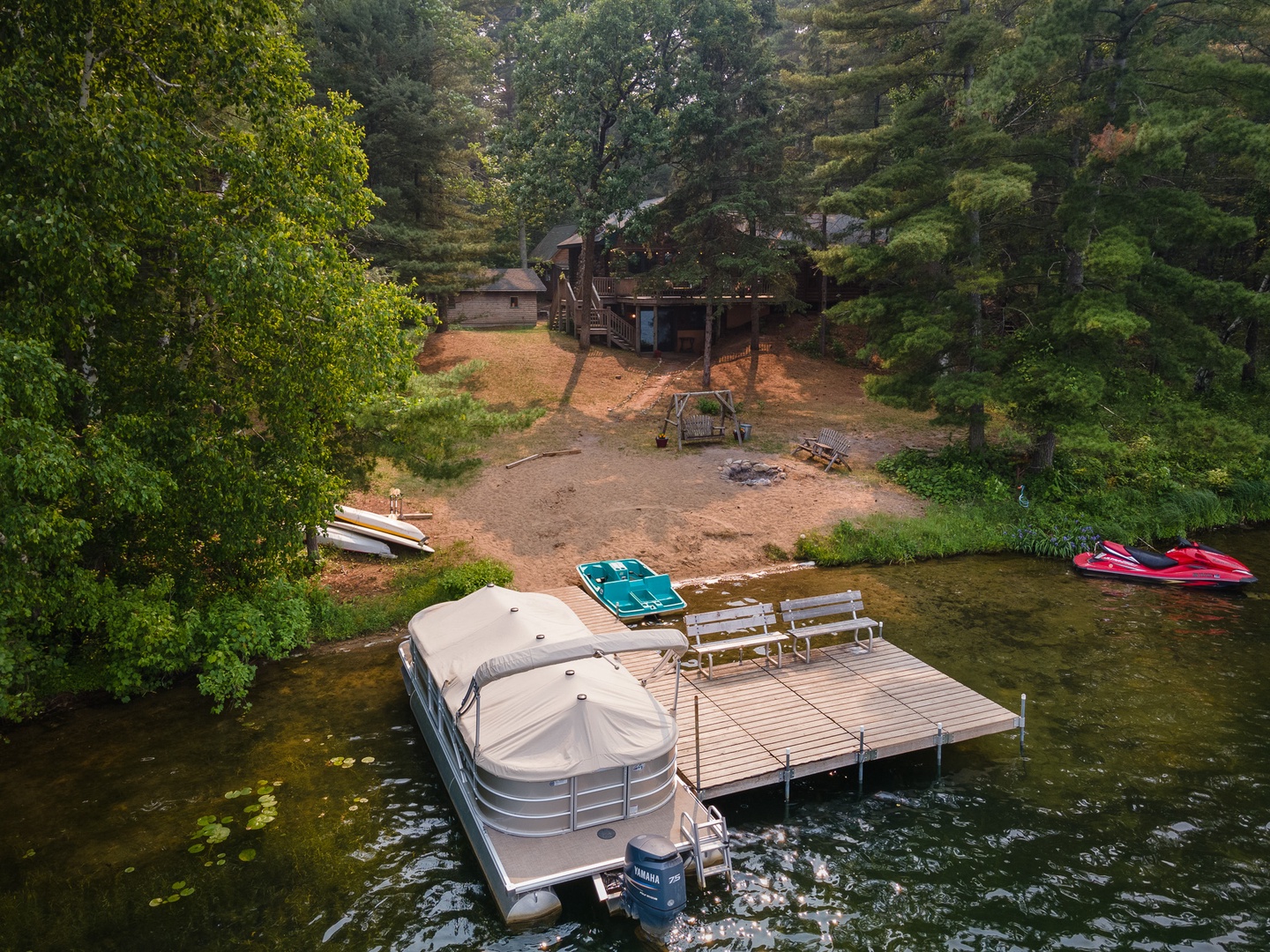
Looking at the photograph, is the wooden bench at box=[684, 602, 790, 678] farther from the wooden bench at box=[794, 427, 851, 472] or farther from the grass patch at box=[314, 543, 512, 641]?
the wooden bench at box=[794, 427, 851, 472]

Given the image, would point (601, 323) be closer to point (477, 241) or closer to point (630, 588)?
point (477, 241)

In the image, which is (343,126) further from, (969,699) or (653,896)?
(969,699)

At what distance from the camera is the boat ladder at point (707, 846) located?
9.13 metres

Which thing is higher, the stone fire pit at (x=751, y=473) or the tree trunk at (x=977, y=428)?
the tree trunk at (x=977, y=428)

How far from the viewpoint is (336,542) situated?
62.1ft

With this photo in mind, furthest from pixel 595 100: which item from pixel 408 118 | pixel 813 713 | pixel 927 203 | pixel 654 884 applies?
pixel 654 884

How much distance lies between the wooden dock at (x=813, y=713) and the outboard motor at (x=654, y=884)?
183 cm

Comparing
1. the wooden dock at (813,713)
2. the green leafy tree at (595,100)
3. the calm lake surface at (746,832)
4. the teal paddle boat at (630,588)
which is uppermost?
the green leafy tree at (595,100)

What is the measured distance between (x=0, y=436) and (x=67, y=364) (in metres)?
3.75

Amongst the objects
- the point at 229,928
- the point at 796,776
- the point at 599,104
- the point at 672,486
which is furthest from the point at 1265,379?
the point at 229,928

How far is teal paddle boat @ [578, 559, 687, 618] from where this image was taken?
655 inches

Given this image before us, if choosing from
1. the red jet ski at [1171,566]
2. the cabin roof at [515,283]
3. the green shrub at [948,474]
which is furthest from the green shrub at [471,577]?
the cabin roof at [515,283]

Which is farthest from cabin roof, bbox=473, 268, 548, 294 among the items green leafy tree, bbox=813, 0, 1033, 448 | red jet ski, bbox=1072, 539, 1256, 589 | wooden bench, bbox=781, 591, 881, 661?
wooden bench, bbox=781, 591, 881, 661

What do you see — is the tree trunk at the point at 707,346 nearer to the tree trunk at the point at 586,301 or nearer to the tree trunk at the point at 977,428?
the tree trunk at the point at 586,301
